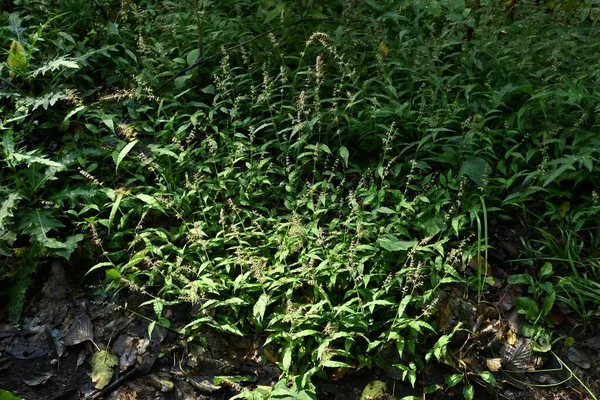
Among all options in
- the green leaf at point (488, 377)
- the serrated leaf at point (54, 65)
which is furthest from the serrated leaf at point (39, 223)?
the green leaf at point (488, 377)

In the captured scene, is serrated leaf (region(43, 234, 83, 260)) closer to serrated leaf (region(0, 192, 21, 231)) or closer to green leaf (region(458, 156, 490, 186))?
serrated leaf (region(0, 192, 21, 231))

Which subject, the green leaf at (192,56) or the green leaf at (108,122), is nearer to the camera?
the green leaf at (108,122)

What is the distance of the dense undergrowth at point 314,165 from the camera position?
312 centimetres

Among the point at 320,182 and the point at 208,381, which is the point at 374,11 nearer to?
the point at 320,182

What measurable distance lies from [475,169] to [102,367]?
7.77 ft

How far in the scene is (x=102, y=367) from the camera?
Answer: 305 cm

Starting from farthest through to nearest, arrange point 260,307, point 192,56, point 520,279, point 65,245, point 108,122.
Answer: point 192,56, point 108,122, point 65,245, point 520,279, point 260,307

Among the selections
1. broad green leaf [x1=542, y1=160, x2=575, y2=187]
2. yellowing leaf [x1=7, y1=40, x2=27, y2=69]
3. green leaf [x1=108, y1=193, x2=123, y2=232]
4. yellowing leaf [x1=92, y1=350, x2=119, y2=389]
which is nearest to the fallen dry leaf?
broad green leaf [x1=542, y1=160, x2=575, y2=187]

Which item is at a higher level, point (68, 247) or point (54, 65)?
point (54, 65)

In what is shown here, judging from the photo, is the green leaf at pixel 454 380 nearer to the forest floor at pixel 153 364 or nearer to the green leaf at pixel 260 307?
the forest floor at pixel 153 364

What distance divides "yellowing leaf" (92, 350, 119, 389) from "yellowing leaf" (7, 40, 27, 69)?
7.11ft

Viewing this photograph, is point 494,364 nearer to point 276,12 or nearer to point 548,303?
point 548,303

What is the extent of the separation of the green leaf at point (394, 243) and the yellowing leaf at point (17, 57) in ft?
9.11

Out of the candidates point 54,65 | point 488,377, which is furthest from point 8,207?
point 488,377
